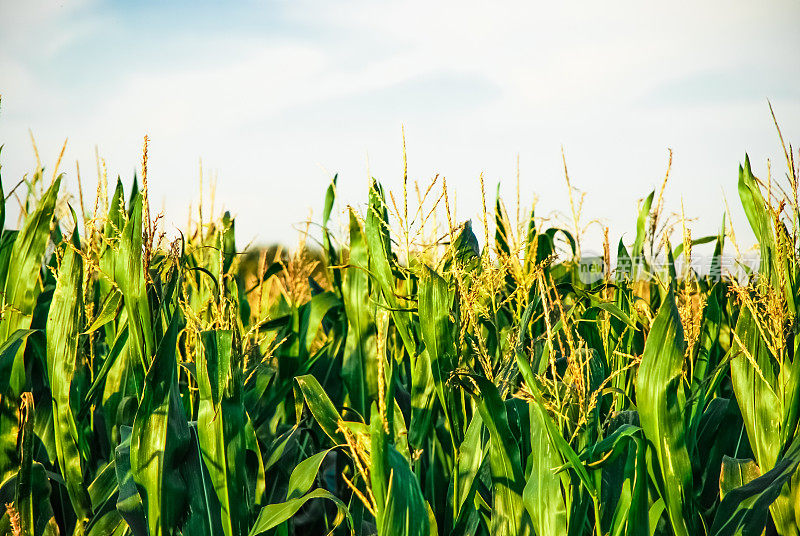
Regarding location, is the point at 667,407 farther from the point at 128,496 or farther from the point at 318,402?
the point at 128,496

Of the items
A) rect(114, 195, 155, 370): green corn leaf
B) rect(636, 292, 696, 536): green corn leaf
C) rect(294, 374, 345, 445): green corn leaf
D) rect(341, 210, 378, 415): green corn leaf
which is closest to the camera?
rect(636, 292, 696, 536): green corn leaf

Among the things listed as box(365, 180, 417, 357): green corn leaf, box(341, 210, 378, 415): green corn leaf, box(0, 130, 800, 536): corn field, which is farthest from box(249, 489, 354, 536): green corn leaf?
box(341, 210, 378, 415): green corn leaf

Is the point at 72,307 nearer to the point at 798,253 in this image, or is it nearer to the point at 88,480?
the point at 88,480

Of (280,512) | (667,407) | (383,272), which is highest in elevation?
(383,272)

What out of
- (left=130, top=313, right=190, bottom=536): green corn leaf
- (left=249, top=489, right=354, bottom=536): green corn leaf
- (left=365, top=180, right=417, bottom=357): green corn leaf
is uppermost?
(left=365, top=180, right=417, bottom=357): green corn leaf

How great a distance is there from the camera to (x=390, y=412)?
61.5 inches

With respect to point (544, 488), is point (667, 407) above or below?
above

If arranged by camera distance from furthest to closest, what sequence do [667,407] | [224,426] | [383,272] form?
[383,272] < [224,426] < [667,407]

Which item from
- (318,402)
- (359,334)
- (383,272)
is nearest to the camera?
(318,402)

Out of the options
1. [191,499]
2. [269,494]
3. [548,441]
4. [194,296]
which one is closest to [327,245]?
[194,296]

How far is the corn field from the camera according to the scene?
4.02 ft

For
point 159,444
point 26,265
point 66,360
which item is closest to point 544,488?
point 159,444

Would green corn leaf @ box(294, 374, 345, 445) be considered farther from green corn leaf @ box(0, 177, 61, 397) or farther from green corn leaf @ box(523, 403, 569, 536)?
green corn leaf @ box(0, 177, 61, 397)

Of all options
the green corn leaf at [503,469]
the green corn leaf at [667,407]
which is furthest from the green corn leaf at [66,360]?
the green corn leaf at [667,407]
